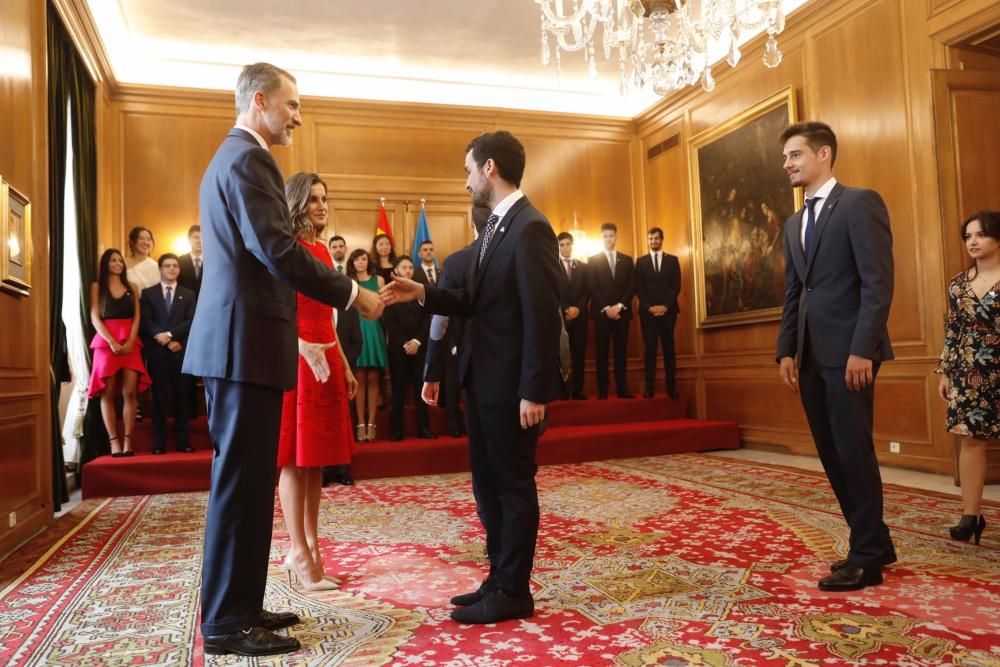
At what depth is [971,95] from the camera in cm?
551

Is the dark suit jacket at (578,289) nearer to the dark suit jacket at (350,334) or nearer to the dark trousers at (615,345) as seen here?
the dark trousers at (615,345)

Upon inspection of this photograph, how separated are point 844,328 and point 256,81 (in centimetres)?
222

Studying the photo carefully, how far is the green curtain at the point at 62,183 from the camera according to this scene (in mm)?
5168

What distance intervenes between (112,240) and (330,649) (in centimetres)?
693


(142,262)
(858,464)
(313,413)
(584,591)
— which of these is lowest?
(584,591)

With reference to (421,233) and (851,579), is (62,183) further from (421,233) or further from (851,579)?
(851,579)

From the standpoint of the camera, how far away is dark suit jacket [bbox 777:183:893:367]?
278cm

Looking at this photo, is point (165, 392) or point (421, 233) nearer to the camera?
point (165, 392)

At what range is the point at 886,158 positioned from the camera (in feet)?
20.4

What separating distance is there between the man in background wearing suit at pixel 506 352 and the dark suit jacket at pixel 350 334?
3771 mm

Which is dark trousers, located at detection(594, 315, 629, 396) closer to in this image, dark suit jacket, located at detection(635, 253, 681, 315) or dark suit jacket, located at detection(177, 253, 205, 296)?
dark suit jacket, located at detection(635, 253, 681, 315)

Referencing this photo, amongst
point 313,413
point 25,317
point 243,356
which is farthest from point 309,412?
point 25,317

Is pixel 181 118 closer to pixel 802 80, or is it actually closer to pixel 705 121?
pixel 705 121

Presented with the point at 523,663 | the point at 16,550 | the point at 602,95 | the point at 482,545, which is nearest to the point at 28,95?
the point at 16,550
